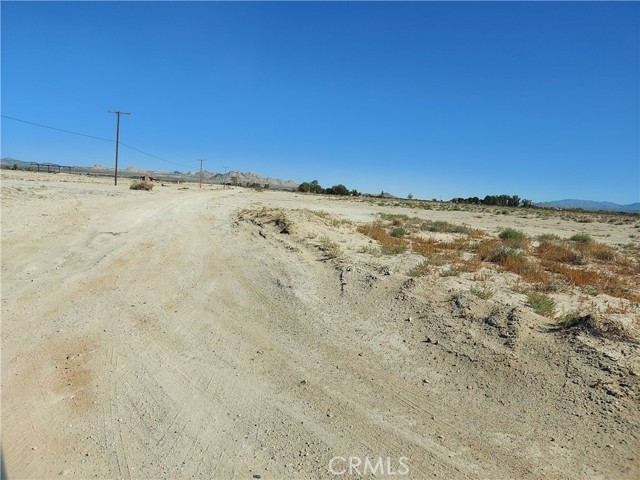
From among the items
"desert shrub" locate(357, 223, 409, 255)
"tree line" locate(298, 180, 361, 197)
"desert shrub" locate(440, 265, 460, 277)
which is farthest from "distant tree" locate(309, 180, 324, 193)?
"desert shrub" locate(440, 265, 460, 277)

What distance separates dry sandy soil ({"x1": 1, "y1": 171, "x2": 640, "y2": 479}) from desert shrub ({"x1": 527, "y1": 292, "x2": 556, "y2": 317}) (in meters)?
0.25

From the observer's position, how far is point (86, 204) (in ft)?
79.3

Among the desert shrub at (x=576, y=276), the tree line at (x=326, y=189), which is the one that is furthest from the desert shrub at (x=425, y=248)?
the tree line at (x=326, y=189)

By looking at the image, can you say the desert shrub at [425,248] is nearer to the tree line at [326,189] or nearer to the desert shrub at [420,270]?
the desert shrub at [420,270]

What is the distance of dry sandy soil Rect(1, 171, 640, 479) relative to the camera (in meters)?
4.31

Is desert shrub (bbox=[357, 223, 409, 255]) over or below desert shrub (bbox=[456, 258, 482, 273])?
over

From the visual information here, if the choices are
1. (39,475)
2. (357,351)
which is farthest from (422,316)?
(39,475)

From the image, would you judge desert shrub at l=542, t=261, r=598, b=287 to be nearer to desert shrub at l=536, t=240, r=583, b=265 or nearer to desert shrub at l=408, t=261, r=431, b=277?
desert shrub at l=536, t=240, r=583, b=265

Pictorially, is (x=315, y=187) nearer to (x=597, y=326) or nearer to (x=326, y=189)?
(x=326, y=189)

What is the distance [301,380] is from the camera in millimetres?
5828

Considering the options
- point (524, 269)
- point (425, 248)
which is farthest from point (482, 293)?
point (425, 248)

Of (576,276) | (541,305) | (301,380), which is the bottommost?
(301,380)

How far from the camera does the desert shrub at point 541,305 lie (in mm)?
8206

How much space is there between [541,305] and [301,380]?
530 cm
